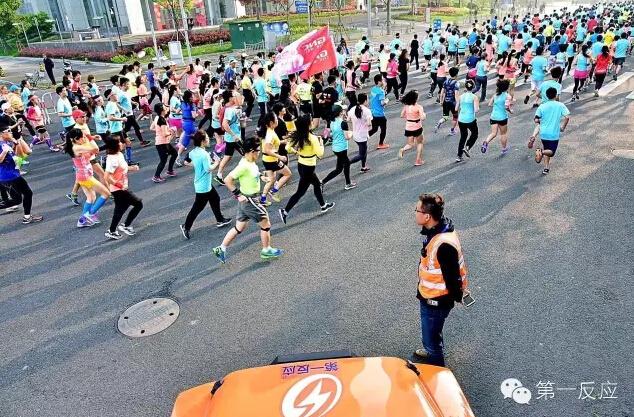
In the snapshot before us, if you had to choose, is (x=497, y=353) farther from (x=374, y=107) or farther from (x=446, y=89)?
(x=446, y=89)

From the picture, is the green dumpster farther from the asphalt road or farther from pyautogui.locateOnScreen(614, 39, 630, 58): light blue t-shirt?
the asphalt road

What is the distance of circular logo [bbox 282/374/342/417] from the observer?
2.82 metres

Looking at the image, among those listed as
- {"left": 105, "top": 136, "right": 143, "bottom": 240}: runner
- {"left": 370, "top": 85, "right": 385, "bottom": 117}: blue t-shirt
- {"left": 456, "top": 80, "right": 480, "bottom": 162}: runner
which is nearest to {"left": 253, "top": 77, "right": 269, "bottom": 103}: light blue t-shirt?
{"left": 370, "top": 85, "right": 385, "bottom": 117}: blue t-shirt

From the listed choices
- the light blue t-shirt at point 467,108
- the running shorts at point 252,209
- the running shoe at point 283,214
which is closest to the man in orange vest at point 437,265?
the running shorts at point 252,209

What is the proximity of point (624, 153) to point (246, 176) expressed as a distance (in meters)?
8.75

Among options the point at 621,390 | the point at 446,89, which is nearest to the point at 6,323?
the point at 621,390

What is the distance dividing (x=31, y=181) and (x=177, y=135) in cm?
394

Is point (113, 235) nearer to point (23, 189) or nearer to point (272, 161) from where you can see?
point (23, 189)

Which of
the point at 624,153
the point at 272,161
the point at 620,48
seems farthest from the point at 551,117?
the point at 620,48

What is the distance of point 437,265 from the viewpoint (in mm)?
3906

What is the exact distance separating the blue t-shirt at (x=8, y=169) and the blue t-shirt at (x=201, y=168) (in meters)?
3.91

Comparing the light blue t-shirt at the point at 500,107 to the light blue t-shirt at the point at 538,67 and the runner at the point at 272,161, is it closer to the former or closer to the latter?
the runner at the point at 272,161

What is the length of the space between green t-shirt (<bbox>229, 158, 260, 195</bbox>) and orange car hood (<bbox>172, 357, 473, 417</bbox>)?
344 centimetres

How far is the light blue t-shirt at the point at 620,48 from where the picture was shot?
55.9ft
